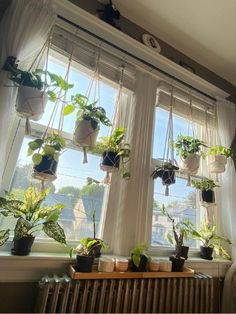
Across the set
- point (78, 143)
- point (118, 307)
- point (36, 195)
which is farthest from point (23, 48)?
point (118, 307)

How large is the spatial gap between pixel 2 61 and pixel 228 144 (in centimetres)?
207

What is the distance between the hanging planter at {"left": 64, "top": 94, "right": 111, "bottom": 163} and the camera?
1.44m

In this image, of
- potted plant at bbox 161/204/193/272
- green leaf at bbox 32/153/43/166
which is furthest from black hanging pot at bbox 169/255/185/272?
green leaf at bbox 32/153/43/166

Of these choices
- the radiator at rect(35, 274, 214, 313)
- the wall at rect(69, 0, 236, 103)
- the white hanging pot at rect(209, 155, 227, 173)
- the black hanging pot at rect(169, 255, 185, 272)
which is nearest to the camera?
the radiator at rect(35, 274, 214, 313)

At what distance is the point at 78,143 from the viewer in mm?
1457

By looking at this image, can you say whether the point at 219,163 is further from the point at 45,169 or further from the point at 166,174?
the point at 45,169

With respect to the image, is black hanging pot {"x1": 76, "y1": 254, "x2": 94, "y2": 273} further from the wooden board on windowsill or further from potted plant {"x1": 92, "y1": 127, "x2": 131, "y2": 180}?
potted plant {"x1": 92, "y1": 127, "x2": 131, "y2": 180}

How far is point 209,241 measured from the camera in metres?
2.01

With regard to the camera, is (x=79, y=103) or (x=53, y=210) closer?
(x=53, y=210)

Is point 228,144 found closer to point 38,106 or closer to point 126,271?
point 126,271

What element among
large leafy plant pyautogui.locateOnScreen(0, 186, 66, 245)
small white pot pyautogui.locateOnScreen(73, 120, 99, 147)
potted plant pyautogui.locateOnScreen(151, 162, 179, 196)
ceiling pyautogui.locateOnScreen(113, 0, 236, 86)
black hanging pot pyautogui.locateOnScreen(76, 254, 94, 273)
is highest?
ceiling pyautogui.locateOnScreen(113, 0, 236, 86)

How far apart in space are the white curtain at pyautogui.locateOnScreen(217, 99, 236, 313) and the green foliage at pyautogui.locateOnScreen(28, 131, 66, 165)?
1.64m

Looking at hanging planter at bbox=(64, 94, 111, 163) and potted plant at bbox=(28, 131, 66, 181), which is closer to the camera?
potted plant at bbox=(28, 131, 66, 181)

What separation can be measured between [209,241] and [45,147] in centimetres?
162
